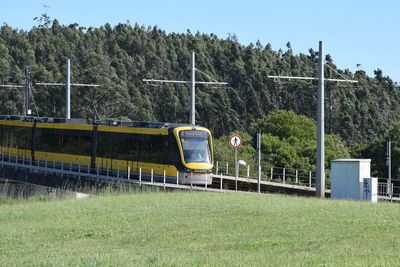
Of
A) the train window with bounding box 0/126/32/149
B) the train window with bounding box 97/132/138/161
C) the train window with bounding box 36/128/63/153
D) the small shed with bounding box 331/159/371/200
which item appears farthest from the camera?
the train window with bounding box 0/126/32/149

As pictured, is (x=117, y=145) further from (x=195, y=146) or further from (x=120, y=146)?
(x=195, y=146)

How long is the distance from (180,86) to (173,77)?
14416 millimetres

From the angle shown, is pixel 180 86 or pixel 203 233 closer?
Result: pixel 203 233

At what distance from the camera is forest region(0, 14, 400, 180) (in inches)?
4574

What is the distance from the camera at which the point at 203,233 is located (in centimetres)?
A: 1858

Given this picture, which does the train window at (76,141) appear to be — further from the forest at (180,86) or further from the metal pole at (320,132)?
the forest at (180,86)

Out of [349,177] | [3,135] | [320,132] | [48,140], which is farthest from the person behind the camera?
[3,135]

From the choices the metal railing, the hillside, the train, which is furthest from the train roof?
the hillside

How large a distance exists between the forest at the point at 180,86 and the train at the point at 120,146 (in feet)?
150

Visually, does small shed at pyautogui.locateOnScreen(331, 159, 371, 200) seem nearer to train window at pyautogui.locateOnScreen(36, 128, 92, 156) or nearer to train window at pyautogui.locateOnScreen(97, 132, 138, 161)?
train window at pyautogui.locateOnScreen(97, 132, 138, 161)

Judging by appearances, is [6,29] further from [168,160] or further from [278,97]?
[168,160]

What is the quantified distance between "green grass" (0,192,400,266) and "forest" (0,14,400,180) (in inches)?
2615

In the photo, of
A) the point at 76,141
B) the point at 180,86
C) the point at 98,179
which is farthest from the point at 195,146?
the point at 180,86

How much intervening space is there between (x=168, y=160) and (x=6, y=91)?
81113 millimetres
